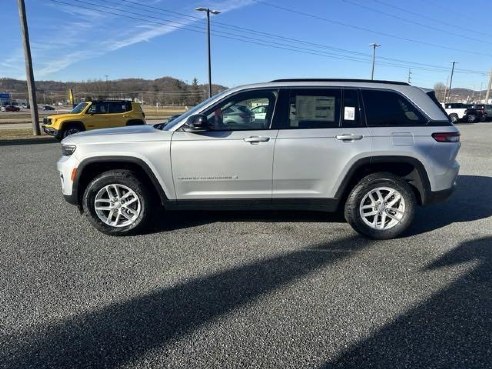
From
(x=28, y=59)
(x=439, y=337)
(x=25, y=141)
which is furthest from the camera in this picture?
(x=28, y=59)

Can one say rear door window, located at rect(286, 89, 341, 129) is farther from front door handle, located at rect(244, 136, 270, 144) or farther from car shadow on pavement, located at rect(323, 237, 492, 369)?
car shadow on pavement, located at rect(323, 237, 492, 369)

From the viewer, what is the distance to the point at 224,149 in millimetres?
4148

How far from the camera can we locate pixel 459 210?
5527mm

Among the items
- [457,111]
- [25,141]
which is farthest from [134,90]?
[25,141]

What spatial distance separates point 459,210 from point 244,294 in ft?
13.5

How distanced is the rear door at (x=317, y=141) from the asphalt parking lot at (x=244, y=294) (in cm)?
65

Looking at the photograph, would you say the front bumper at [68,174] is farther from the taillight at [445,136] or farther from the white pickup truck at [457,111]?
the white pickup truck at [457,111]

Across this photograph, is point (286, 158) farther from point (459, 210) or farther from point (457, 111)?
point (457, 111)

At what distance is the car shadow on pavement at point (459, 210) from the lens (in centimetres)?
487

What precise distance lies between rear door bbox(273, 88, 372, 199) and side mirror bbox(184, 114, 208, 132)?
85 cm

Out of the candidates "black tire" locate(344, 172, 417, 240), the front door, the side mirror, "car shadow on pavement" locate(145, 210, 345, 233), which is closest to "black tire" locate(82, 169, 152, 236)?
"car shadow on pavement" locate(145, 210, 345, 233)

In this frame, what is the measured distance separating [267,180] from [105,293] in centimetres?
211

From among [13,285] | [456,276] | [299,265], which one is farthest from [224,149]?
[456,276]

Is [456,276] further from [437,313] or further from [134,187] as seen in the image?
[134,187]
